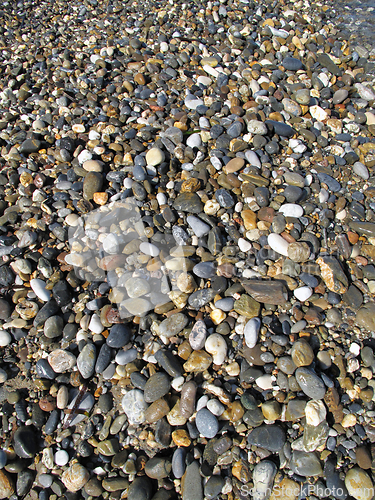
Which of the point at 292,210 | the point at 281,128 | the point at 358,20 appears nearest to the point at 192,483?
the point at 292,210

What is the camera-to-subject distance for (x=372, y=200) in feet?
8.82

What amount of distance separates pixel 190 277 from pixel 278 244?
0.70 meters

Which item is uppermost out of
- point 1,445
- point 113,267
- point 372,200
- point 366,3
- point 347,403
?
point 366,3

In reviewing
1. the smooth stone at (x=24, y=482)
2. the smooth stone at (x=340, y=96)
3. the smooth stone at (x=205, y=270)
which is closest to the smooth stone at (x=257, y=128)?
the smooth stone at (x=340, y=96)

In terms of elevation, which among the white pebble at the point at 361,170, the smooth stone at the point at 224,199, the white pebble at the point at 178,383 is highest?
the white pebble at the point at 361,170

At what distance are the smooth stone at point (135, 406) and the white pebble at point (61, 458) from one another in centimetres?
38

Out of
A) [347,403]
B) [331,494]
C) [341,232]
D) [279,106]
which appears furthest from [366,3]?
[331,494]

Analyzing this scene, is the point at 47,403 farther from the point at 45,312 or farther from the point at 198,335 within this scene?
the point at 198,335

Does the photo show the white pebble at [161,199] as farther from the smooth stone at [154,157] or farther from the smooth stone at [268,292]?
the smooth stone at [268,292]

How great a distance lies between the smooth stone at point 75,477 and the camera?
1.69m

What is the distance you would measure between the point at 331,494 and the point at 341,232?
5.58 ft

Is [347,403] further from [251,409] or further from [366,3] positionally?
[366,3]

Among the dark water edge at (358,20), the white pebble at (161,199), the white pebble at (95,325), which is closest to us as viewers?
the white pebble at (95,325)

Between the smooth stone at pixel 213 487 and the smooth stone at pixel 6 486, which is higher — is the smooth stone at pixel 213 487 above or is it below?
above
